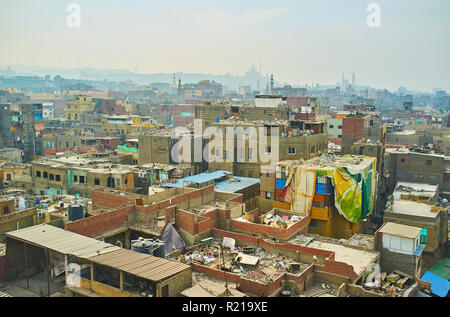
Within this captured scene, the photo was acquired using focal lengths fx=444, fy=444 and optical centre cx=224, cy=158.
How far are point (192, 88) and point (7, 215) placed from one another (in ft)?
356

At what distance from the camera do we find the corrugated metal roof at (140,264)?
1084 cm

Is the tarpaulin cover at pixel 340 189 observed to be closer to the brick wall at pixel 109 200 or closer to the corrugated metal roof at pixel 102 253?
the brick wall at pixel 109 200

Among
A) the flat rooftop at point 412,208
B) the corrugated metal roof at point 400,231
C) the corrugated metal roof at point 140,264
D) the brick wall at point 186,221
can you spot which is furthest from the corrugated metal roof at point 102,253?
the flat rooftop at point 412,208

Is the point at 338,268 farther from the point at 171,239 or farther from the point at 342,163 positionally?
the point at 342,163

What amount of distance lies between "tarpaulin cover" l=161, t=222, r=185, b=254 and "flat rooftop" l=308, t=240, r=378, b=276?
16.1 ft

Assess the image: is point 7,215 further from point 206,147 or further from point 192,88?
point 192,88

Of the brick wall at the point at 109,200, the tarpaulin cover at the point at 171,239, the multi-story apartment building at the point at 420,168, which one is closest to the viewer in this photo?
the tarpaulin cover at the point at 171,239

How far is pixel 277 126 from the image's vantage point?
2711cm

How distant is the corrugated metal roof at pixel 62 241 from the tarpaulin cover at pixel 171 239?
2.97 m

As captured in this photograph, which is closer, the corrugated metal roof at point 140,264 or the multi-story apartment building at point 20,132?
the corrugated metal roof at point 140,264

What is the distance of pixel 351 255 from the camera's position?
16.4m

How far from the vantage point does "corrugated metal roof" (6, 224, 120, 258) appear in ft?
39.4

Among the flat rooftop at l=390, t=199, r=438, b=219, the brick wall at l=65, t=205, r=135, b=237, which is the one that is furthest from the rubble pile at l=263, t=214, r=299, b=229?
the brick wall at l=65, t=205, r=135, b=237
